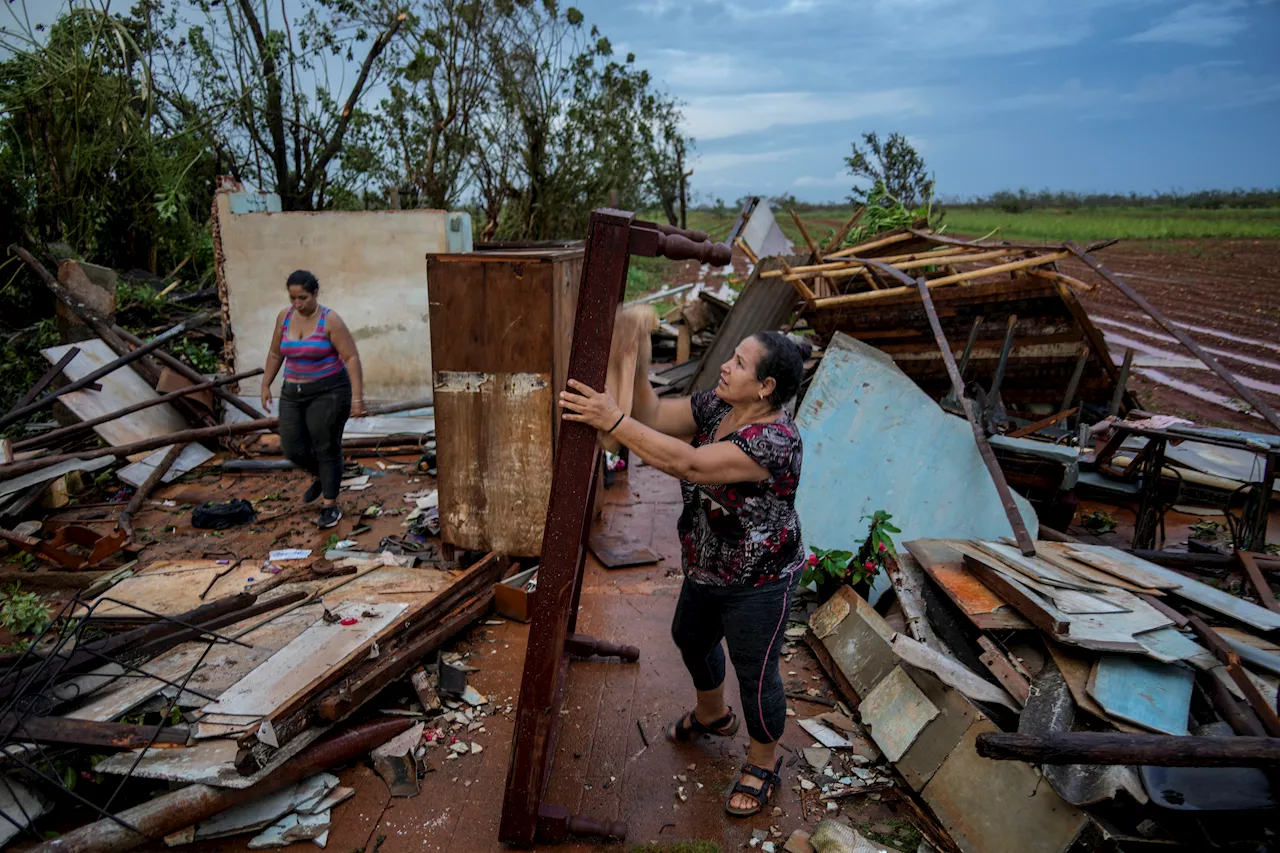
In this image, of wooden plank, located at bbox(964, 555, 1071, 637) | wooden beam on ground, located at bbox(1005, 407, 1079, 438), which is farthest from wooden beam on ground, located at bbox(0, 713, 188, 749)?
wooden beam on ground, located at bbox(1005, 407, 1079, 438)

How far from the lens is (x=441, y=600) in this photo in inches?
162

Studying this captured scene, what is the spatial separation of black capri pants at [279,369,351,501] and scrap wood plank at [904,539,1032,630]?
4.24 metres

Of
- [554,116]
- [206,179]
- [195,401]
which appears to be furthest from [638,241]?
[554,116]

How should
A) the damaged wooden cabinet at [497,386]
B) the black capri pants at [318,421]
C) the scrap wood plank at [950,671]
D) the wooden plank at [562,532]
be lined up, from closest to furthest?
the wooden plank at [562,532]
the scrap wood plank at [950,671]
the damaged wooden cabinet at [497,386]
the black capri pants at [318,421]

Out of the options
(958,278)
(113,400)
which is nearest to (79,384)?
(113,400)

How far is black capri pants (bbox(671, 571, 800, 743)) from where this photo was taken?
275cm

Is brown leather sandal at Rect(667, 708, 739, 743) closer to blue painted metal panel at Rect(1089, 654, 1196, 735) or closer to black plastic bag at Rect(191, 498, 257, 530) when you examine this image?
blue painted metal panel at Rect(1089, 654, 1196, 735)

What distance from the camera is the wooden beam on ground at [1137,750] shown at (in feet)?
7.13

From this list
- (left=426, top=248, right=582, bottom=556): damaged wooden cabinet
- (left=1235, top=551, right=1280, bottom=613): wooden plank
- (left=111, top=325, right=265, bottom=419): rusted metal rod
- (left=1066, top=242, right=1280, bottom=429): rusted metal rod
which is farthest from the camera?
(left=111, top=325, right=265, bottom=419): rusted metal rod

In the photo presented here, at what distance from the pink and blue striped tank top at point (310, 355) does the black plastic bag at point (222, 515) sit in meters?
1.18

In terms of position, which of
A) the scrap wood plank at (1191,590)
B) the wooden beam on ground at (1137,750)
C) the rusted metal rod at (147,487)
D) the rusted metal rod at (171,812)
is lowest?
the rusted metal rod at (147,487)

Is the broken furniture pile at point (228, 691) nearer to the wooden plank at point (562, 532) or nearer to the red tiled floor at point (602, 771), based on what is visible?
the red tiled floor at point (602, 771)

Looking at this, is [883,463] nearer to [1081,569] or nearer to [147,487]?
[1081,569]

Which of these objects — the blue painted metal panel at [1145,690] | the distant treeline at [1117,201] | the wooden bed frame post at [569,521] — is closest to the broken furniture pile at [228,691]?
the wooden bed frame post at [569,521]
